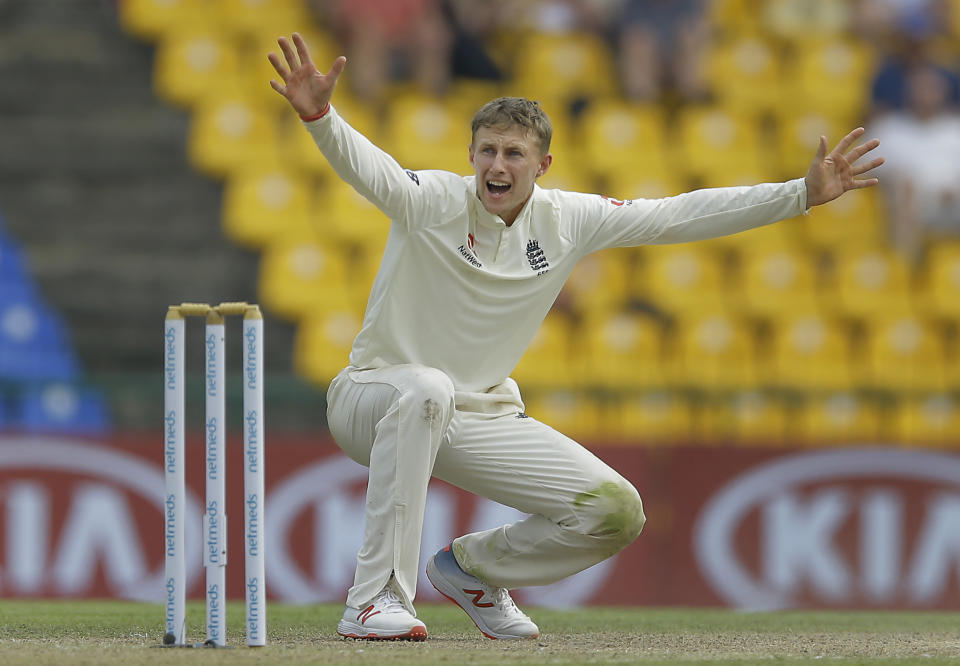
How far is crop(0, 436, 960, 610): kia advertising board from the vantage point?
8.03 meters

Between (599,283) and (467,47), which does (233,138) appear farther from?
(599,283)

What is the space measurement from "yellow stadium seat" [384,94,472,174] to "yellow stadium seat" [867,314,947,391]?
2986mm

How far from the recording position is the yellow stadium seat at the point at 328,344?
9477mm

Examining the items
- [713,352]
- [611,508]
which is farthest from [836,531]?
[611,508]

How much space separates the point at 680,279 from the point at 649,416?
6.68ft

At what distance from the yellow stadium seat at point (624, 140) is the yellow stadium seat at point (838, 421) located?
286cm

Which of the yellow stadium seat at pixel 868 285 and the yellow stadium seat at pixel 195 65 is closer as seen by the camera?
the yellow stadium seat at pixel 868 285

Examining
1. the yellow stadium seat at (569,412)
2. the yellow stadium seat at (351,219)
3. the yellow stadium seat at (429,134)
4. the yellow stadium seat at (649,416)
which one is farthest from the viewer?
the yellow stadium seat at (429,134)

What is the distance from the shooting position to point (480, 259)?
5.24 meters

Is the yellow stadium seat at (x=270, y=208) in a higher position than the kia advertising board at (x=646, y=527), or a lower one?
higher

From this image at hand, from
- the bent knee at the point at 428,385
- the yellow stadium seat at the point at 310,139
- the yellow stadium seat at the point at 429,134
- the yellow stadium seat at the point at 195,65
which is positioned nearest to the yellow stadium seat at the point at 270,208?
the yellow stadium seat at the point at 310,139

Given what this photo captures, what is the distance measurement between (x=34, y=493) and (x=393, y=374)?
365 cm

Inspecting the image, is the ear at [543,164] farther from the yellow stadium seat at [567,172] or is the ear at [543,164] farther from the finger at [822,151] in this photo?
the yellow stadium seat at [567,172]

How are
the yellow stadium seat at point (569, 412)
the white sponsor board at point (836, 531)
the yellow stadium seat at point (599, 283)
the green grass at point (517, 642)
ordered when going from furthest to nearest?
1. the yellow stadium seat at point (599, 283)
2. the yellow stadium seat at point (569, 412)
3. the white sponsor board at point (836, 531)
4. the green grass at point (517, 642)
